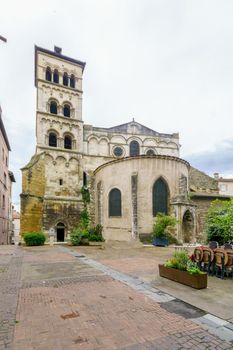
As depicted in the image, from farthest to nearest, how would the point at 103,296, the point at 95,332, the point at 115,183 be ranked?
the point at 115,183
the point at 103,296
the point at 95,332

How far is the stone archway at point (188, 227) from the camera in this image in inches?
840

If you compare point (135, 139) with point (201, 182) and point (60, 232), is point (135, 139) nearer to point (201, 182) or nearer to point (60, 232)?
point (201, 182)

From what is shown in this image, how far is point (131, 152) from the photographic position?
31.0 meters

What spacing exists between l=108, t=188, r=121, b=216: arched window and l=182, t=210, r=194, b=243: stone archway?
623 centimetres

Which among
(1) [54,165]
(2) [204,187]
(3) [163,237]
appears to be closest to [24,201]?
(1) [54,165]

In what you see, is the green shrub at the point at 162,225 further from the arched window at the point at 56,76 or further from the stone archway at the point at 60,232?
the arched window at the point at 56,76

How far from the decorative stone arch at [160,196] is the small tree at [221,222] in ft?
15.9

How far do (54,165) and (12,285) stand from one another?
68.3ft

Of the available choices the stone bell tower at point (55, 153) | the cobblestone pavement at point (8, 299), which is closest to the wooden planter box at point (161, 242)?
the stone bell tower at point (55, 153)

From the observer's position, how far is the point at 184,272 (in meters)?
7.02

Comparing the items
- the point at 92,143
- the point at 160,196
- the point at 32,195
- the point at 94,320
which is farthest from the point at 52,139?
the point at 94,320

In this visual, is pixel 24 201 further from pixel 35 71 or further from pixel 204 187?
pixel 204 187

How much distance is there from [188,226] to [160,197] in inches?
151

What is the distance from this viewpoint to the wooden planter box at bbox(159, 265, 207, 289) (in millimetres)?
6584
